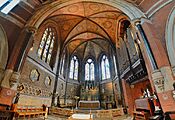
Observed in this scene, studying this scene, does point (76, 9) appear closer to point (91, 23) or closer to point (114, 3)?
point (91, 23)

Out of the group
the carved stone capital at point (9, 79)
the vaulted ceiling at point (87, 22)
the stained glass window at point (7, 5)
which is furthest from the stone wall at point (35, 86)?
the vaulted ceiling at point (87, 22)

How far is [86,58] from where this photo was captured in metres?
19.4

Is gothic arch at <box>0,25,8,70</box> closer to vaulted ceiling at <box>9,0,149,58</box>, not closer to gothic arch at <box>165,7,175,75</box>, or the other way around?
vaulted ceiling at <box>9,0,149,58</box>

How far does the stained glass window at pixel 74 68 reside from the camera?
17450 millimetres

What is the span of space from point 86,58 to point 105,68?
4.00m

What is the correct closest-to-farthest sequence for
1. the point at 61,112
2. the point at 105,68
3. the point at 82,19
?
the point at 61,112, the point at 82,19, the point at 105,68

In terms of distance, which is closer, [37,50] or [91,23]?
[37,50]

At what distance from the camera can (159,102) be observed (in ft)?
15.4

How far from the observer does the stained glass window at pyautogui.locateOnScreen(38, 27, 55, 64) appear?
11.0 metres

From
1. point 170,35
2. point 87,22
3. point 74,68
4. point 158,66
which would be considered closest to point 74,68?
point 74,68

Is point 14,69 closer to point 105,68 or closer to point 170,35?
point 170,35

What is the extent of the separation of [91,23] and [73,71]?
27.5 feet

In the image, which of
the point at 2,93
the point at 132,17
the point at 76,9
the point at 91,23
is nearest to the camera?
the point at 2,93

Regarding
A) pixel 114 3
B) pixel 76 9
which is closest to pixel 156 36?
pixel 114 3
